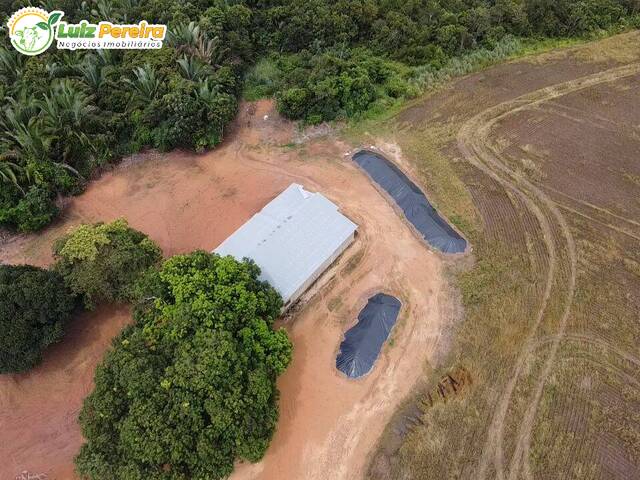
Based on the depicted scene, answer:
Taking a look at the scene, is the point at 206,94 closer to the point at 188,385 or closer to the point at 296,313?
the point at 296,313

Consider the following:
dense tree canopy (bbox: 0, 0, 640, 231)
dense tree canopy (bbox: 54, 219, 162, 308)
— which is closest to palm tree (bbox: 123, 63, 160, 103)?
dense tree canopy (bbox: 0, 0, 640, 231)

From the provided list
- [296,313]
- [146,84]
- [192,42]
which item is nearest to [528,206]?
[296,313]

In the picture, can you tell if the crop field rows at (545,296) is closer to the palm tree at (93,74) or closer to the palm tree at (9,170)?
the palm tree at (93,74)

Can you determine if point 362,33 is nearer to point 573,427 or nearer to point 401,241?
point 401,241

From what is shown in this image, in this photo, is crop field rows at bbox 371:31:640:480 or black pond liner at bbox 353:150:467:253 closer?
crop field rows at bbox 371:31:640:480

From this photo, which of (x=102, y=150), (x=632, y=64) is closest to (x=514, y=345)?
(x=102, y=150)

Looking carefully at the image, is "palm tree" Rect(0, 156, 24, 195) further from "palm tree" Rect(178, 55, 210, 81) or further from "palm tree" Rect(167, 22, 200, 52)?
"palm tree" Rect(167, 22, 200, 52)
